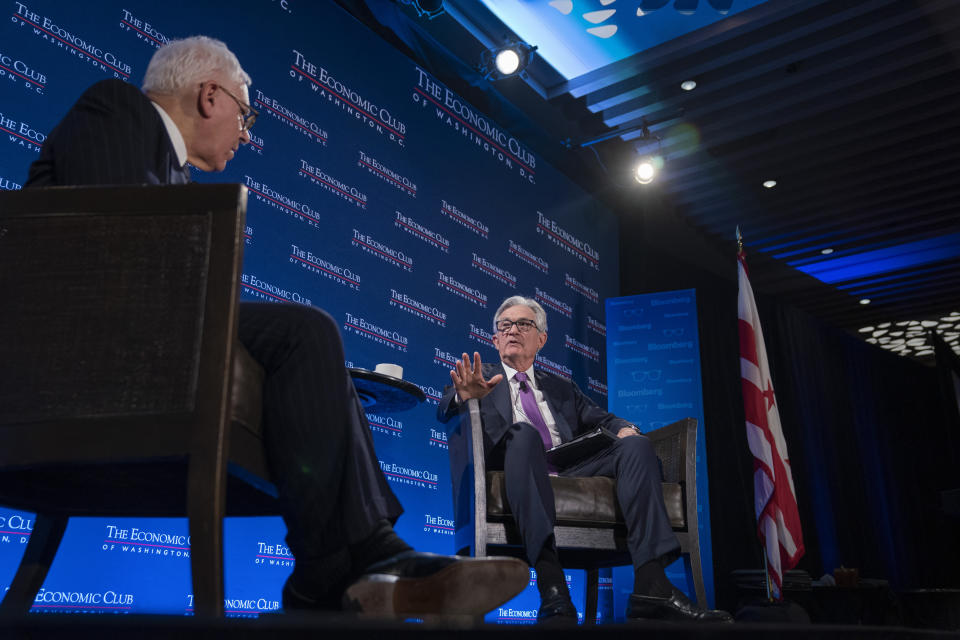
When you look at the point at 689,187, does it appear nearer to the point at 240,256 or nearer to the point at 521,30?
the point at 521,30

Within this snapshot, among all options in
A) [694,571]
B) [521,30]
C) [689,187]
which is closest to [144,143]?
[694,571]

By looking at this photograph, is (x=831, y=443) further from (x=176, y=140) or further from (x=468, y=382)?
(x=176, y=140)

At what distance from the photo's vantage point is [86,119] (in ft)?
4.21

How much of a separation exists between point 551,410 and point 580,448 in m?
0.42

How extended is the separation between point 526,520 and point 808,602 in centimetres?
337

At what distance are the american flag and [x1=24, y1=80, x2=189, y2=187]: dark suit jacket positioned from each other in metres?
3.23

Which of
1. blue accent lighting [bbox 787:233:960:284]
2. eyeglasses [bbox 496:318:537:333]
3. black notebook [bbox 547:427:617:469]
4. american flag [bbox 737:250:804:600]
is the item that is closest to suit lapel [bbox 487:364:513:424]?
black notebook [bbox 547:427:617:469]

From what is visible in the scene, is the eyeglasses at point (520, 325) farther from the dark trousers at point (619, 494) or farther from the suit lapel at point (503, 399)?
the dark trousers at point (619, 494)

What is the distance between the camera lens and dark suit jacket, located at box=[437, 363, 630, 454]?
2.81 m

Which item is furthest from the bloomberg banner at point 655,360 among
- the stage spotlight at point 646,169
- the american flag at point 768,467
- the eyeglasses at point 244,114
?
the eyeglasses at point 244,114

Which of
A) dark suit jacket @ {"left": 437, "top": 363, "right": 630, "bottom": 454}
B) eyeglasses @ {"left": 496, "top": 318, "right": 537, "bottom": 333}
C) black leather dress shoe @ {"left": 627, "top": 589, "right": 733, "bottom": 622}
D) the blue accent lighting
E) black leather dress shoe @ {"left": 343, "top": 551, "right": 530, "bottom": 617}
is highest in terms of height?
the blue accent lighting

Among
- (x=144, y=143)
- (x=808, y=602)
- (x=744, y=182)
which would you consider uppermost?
(x=744, y=182)

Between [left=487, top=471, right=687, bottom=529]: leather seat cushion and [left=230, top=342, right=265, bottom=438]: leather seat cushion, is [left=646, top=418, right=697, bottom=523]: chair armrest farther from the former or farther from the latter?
[left=230, top=342, right=265, bottom=438]: leather seat cushion

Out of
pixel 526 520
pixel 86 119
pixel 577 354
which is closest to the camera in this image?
pixel 86 119
